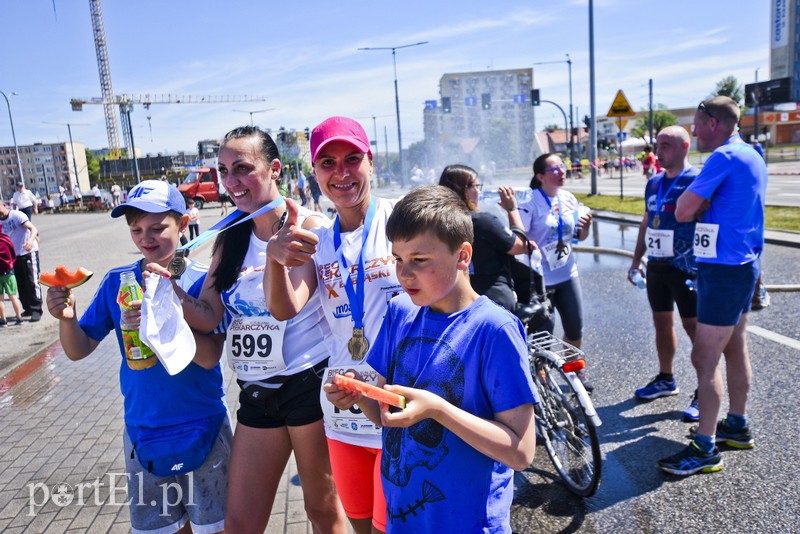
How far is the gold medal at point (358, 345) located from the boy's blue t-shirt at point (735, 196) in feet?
8.47

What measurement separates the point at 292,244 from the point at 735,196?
9.76ft

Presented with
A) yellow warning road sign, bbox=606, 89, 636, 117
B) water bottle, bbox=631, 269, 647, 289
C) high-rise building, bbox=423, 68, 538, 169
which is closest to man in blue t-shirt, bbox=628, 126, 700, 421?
water bottle, bbox=631, 269, 647, 289

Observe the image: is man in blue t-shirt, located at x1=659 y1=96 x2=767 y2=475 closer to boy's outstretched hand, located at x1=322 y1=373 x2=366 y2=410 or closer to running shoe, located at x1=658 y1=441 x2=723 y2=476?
running shoe, located at x1=658 y1=441 x2=723 y2=476

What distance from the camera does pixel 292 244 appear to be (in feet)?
6.82

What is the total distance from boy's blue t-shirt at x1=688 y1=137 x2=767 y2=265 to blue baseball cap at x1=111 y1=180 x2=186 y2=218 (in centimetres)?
311

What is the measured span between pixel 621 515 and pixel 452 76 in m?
139

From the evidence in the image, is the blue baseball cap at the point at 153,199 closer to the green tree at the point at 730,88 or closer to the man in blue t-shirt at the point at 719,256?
the man in blue t-shirt at the point at 719,256

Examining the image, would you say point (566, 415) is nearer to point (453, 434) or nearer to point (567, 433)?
point (567, 433)

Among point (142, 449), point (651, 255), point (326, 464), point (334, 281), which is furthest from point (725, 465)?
point (142, 449)

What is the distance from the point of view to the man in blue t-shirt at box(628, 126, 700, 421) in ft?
15.3

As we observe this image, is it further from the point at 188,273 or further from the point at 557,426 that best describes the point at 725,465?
the point at 188,273

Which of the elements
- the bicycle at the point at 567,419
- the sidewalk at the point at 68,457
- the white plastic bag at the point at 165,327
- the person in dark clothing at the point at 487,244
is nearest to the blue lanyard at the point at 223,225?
the white plastic bag at the point at 165,327

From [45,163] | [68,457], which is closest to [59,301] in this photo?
[68,457]

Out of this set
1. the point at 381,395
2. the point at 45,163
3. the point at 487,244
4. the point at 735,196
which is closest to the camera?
the point at 381,395
